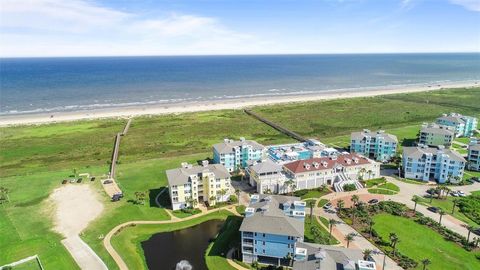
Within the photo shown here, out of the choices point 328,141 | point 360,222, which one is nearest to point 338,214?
point 360,222

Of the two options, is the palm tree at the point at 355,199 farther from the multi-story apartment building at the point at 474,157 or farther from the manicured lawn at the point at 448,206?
the multi-story apartment building at the point at 474,157

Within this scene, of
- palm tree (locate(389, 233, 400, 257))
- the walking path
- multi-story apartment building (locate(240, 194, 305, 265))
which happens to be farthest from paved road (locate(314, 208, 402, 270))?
the walking path

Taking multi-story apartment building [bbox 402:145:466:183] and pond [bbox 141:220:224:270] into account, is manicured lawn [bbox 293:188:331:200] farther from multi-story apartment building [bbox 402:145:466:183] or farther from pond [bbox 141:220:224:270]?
multi-story apartment building [bbox 402:145:466:183]

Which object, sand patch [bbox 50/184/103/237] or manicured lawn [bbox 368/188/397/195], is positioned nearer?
sand patch [bbox 50/184/103/237]

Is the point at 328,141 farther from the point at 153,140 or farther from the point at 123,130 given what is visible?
the point at 123,130

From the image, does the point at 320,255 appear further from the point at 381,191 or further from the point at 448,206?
the point at 448,206

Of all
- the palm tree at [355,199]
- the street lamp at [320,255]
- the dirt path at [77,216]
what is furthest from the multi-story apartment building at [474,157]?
the dirt path at [77,216]

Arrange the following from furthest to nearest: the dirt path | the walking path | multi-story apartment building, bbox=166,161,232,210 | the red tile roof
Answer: the red tile roof → multi-story apartment building, bbox=166,161,232,210 → the dirt path → the walking path
